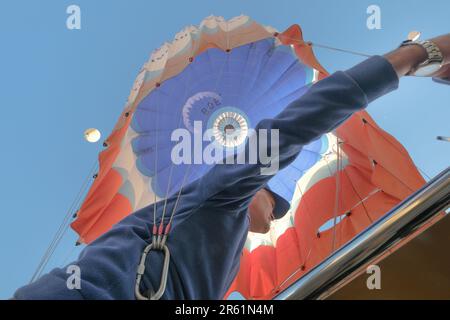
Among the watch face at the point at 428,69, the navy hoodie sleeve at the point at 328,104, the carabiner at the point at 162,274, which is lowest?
the carabiner at the point at 162,274

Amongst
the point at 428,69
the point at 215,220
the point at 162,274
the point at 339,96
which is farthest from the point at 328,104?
the point at 162,274

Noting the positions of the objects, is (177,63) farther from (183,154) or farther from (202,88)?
(183,154)

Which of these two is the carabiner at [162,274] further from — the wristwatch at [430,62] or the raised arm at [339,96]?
the wristwatch at [430,62]

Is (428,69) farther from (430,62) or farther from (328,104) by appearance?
(328,104)

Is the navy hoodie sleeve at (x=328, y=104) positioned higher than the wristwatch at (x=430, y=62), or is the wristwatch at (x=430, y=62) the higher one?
the wristwatch at (x=430, y=62)

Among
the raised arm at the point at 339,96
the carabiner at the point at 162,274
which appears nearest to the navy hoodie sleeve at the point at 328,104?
the raised arm at the point at 339,96

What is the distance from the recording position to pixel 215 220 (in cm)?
130

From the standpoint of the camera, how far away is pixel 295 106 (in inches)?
45.6

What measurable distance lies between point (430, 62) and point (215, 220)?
0.73 metres

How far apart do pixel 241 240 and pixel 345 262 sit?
744 millimetres

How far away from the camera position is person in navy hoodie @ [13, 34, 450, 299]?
3.37 feet

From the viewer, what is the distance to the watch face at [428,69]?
1.11 metres

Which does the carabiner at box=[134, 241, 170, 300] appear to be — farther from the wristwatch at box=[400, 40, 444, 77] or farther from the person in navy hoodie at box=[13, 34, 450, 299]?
the wristwatch at box=[400, 40, 444, 77]

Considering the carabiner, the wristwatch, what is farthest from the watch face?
the carabiner
